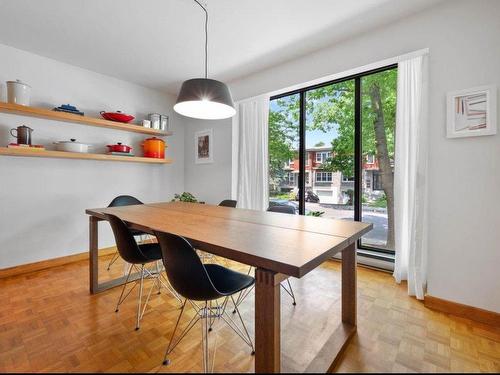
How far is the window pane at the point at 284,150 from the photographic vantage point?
3467 mm

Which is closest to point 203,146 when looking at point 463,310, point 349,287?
point 349,287

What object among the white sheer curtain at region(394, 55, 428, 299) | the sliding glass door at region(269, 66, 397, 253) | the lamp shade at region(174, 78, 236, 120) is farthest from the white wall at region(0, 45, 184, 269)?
the white sheer curtain at region(394, 55, 428, 299)

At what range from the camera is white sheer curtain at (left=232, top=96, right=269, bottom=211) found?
3439 millimetres

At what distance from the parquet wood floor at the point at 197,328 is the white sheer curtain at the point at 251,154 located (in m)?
1.36

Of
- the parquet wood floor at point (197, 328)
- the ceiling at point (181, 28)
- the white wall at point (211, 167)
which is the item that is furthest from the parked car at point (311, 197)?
the ceiling at point (181, 28)

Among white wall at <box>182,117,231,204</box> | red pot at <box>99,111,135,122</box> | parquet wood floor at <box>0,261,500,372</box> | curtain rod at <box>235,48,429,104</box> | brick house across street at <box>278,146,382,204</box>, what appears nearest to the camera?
parquet wood floor at <box>0,261,500,372</box>

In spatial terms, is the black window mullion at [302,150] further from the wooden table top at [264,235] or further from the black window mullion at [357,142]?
the wooden table top at [264,235]

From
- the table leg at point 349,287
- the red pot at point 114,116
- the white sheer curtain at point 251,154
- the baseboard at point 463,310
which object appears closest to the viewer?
the table leg at point 349,287

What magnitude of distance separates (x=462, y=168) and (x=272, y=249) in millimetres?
1815

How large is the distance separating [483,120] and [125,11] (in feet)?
9.90

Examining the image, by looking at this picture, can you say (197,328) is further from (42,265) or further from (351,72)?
(351,72)

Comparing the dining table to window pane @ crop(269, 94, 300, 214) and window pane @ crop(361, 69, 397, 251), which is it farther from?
window pane @ crop(269, 94, 300, 214)

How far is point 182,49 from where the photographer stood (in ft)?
9.25

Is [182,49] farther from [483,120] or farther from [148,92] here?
[483,120]
